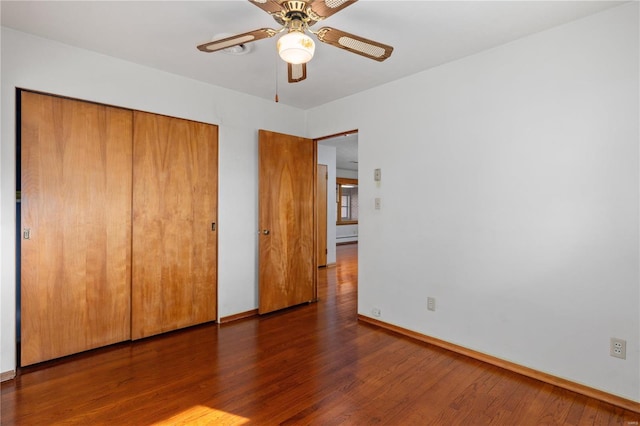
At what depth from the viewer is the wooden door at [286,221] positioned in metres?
3.80

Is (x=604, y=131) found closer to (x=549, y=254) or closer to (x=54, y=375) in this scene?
(x=549, y=254)

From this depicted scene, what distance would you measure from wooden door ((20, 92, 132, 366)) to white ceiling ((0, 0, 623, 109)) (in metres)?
0.57

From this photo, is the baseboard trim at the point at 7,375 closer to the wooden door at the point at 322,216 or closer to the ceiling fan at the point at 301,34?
the ceiling fan at the point at 301,34

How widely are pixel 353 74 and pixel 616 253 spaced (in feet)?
8.16

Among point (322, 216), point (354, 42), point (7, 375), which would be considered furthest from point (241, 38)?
point (322, 216)

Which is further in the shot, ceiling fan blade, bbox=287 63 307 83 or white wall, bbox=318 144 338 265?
white wall, bbox=318 144 338 265

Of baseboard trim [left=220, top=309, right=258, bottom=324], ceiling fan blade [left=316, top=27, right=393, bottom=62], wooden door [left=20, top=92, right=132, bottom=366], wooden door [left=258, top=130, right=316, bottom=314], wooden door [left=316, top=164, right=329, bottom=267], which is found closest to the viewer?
ceiling fan blade [left=316, top=27, right=393, bottom=62]

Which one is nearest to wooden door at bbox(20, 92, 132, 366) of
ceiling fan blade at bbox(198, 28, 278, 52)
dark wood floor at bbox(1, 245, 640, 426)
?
dark wood floor at bbox(1, 245, 640, 426)

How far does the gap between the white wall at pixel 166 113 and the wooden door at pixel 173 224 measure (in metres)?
0.12

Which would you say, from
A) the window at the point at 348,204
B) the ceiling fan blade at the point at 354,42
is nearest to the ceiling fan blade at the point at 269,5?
the ceiling fan blade at the point at 354,42

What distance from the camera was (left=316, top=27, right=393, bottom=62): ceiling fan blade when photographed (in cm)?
175

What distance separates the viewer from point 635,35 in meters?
2.04

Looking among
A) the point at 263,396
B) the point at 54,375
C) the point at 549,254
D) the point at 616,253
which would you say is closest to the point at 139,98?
the point at 54,375

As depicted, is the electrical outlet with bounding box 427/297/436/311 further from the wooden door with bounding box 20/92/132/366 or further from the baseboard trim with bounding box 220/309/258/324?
the wooden door with bounding box 20/92/132/366
